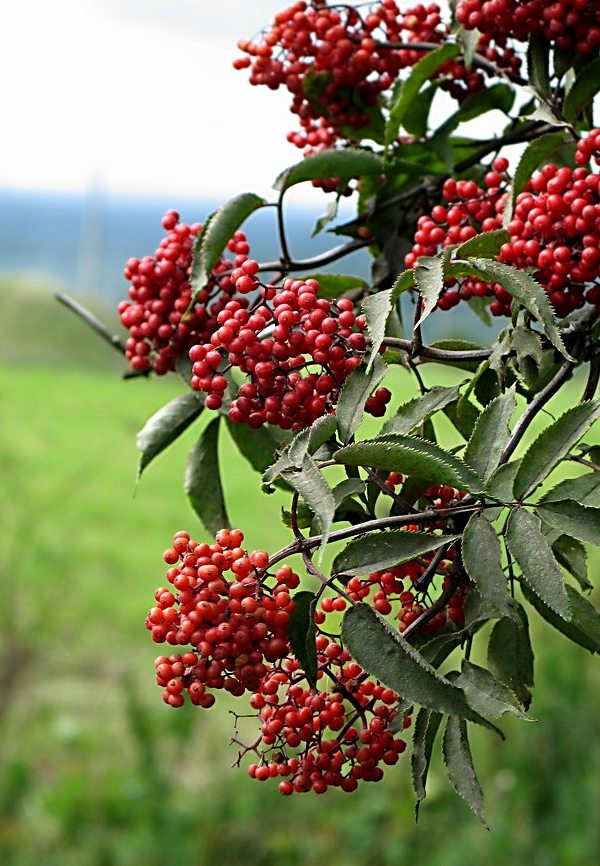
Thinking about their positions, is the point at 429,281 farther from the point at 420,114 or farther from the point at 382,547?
the point at 420,114

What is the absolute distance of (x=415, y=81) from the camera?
585 millimetres

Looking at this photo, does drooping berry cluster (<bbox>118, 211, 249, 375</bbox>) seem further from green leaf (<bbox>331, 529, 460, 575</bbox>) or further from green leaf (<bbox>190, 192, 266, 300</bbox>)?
green leaf (<bbox>331, 529, 460, 575</bbox>)

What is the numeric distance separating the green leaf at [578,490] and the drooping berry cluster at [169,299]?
0.73 ft

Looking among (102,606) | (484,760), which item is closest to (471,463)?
(484,760)

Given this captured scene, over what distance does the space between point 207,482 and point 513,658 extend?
22 cm

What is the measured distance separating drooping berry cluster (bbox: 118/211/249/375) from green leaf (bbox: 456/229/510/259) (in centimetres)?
15

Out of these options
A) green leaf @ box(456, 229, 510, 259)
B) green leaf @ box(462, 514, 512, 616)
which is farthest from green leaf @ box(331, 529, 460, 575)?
green leaf @ box(456, 229, 510, 259)

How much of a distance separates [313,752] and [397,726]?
3 cm

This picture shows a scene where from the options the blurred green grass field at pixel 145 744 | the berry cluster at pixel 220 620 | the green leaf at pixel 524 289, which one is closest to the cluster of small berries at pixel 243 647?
the berry cluster at pixel 220 620

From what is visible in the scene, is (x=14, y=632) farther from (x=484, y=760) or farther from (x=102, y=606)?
(x=484, y=760)

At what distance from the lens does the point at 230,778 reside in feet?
5.68

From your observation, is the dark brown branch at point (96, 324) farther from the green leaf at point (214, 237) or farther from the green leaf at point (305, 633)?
the green leaf at point (305, 633)

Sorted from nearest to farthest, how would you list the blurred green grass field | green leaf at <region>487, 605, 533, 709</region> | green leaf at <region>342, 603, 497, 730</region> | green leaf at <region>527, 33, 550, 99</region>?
green leaf at <region>342, 603, 497, 730</region>
green leaf at <region>487, 605, 533, 709</region>
green leaf at <region>527, 33, 550, 99</region>
the blurred green grass field

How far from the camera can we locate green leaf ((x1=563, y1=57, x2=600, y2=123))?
0.52 m
